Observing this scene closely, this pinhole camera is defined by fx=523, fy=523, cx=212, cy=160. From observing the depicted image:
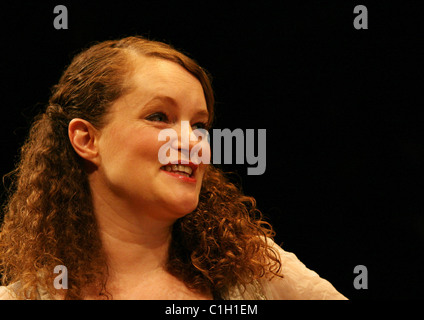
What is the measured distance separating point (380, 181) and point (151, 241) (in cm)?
94

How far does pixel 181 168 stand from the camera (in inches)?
61.3

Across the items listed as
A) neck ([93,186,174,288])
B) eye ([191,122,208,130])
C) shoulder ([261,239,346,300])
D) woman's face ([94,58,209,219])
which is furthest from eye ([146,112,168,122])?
shoulder ([261,239,346,300])

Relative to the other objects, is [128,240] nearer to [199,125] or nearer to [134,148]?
[134,148]

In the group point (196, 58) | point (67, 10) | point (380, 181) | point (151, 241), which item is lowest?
point (151, 241)

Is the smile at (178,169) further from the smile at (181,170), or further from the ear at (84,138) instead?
the ear at (84,138)

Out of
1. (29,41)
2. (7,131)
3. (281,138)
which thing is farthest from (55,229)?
(281,138)

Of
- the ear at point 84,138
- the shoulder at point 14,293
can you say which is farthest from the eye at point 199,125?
the shoulder at point 14,293

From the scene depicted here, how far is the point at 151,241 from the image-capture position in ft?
5.30

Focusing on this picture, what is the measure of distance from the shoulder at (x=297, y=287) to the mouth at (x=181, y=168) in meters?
0.38

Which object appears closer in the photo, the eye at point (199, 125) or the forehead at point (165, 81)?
the forehead at point (165, 81)

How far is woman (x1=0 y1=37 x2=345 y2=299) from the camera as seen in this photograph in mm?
1533

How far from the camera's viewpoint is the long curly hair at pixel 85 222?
1.57m

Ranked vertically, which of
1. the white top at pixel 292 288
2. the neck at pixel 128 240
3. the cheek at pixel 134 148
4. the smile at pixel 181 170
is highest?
the cheek at pixel 134 148

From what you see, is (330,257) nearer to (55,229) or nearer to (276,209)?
(276,209)
